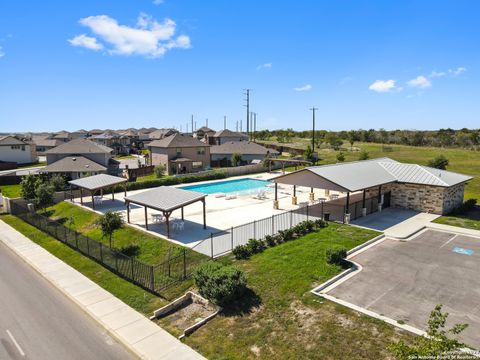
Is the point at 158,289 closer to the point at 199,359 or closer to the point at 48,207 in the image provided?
the point at 199,359

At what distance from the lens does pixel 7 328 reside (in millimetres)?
13992

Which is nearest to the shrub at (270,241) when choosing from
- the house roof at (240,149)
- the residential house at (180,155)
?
the residential house at (180,155)

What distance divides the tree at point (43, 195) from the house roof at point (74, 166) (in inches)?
440

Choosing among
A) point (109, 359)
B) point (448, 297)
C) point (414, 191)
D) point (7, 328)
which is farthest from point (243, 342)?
point (414, 191)

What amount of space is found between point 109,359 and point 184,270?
19.3ft

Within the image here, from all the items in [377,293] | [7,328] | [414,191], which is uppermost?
[414,191]

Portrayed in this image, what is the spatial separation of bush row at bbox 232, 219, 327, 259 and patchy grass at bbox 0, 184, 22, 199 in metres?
32.3

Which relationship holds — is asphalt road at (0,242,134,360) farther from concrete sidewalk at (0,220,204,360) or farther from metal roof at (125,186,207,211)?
metal roof at (125,186,207,211)

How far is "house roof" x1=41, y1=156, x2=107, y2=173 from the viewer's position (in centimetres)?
4322

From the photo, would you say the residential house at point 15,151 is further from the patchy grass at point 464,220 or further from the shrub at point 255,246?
the patchy grass at point 464,220

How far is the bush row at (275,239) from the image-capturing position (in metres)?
19.0

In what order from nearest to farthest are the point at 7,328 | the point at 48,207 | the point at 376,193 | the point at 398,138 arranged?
the point at 7,328
the point at 376,193
the point at 48,207
the point at 398,138

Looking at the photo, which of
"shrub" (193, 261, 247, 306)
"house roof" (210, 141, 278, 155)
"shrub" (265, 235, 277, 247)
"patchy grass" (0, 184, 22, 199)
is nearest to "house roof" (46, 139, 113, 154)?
"patchy grass" (0, 184, 22, 199)

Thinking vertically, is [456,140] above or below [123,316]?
above
